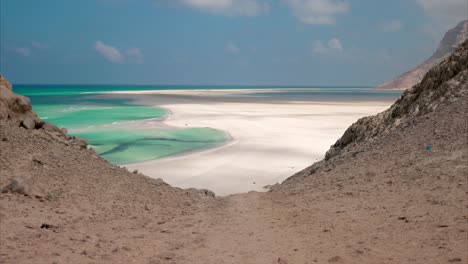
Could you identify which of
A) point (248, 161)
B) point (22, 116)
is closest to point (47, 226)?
point (22, 116)

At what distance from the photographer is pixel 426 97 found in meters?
10.1

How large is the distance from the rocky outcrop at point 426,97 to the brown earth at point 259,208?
5 cm

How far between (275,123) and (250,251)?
27114 mm

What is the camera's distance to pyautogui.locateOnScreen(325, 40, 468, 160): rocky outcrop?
9430 mm

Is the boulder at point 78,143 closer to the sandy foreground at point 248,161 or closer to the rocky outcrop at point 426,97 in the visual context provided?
the sandy foreground at point 248,161

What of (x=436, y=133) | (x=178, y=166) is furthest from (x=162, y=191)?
(x=178, y=166)

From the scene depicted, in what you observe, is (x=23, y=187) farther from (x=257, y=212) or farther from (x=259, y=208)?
(x=259, y=208)

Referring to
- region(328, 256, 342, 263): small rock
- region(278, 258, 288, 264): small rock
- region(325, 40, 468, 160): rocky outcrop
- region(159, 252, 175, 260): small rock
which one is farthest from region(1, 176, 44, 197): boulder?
region(325, 40, 468, 160): rocky outcrop

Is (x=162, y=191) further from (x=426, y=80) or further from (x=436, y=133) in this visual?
(x=426, y=80)

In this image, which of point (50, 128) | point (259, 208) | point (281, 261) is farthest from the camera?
point (50, 128)

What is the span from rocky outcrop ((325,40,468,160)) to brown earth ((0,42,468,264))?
0.05 metres

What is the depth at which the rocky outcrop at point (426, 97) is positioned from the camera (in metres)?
9.43

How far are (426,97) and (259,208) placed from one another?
16.4ft

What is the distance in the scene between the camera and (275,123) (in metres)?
32.4
